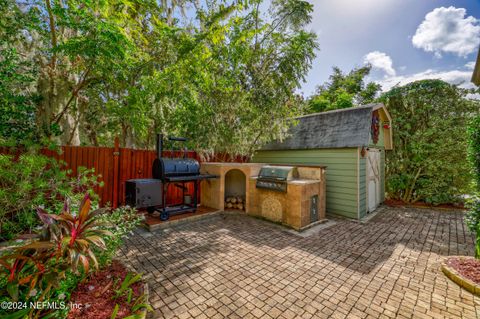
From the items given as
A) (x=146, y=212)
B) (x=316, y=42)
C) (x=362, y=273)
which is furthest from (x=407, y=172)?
(x=146, y=212)

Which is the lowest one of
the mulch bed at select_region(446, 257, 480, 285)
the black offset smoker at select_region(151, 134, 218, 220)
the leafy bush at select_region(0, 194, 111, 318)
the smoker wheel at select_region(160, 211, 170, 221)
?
the mulch bed at select_region(446, 257, 480, 285)

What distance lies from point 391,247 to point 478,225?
1.45m

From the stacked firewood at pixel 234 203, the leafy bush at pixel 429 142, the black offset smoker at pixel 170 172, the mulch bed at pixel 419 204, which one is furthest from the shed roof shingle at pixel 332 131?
the mulch bed at pixel 419 204

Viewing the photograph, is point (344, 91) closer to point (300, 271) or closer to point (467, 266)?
point (467, 266)

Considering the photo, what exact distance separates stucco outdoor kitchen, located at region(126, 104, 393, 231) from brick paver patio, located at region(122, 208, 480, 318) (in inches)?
27.8

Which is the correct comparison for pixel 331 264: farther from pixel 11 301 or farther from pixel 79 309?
pixel 11 301

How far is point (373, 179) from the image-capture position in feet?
24.3

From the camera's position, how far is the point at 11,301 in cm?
186

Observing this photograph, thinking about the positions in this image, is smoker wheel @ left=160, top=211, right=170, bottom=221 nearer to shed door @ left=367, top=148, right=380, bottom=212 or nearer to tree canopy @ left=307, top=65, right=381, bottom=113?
shed door @ left=367, top=148, right=380, bottom=212

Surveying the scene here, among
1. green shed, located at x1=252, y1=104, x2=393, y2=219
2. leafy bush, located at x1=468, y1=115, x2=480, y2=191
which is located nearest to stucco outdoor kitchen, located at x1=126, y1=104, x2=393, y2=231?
green shed, located at x1=252, y1=104, x2=393, y2=219

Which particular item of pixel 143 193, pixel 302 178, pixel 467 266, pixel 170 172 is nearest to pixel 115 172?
pixel 143 193

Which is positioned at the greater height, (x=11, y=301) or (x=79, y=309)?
(x=11, y=301)

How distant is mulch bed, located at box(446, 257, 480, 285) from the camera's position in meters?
2.99

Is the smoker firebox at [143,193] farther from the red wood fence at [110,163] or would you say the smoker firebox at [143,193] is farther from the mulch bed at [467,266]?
the mulch bed at [467,266]
